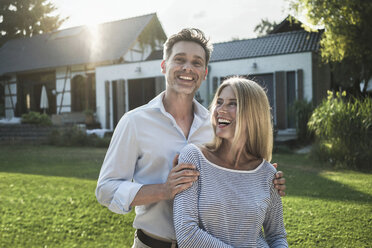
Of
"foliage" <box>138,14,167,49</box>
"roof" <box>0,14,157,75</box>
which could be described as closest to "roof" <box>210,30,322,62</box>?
"foliage" <box>138,14,167,49</box>

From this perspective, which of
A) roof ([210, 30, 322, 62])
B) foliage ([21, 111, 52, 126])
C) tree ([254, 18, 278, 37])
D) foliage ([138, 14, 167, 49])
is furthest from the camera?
tree ([254, 18, 278, 37])

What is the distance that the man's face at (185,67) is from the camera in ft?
7.00

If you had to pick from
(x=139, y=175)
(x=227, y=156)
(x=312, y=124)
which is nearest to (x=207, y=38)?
(x=227, y=156)

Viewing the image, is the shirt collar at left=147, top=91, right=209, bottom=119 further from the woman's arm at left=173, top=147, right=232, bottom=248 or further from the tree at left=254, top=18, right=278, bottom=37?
the tree at left=254, top=18, right=278, bottom=37

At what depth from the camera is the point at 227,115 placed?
1.89 m

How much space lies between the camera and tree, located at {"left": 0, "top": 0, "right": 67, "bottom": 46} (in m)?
20.9

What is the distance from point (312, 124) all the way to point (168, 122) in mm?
7349

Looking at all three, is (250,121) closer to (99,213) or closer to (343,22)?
(99,213)

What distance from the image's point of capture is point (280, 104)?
12922 mm

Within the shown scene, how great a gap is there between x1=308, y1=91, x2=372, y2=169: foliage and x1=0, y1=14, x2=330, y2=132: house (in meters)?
3.90

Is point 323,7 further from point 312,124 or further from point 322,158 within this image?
point 322,158

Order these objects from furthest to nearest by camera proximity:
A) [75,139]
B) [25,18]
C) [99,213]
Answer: [25,18], [75,139], [99,213]

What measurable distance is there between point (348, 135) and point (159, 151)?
6.68 meters

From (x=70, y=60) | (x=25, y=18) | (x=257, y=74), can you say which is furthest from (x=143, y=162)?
(x=25, y=18)
